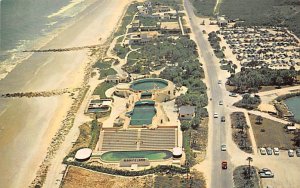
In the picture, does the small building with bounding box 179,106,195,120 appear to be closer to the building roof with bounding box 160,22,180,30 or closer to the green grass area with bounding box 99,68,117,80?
the green grass area with bounding box 99,68,117,80

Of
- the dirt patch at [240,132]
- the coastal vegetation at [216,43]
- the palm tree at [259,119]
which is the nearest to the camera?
the dirt patch at [240,132]

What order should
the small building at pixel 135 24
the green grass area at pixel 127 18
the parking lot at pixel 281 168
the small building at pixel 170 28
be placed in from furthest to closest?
the green grass area at pixel 127 18 → the small building at pixel 135 24 → the small building at pixel 170 28 → the parking lot at pixel 281 168

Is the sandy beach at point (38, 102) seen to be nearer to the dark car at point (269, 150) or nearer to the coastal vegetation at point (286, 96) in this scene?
the dark car at point (269, 150)

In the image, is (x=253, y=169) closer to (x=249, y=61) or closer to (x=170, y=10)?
(x=249, y=61)

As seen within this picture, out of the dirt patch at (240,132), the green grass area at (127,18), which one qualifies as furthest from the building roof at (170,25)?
the dirt patch at (240,132)

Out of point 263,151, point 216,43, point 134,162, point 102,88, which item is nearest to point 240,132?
point 263,151

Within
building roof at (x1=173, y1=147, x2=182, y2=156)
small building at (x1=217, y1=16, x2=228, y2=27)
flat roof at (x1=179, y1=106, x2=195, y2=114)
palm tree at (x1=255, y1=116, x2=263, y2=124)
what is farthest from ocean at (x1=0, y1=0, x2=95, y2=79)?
palm tree at (x1=255, y1=116, x2=263, y2=124)
